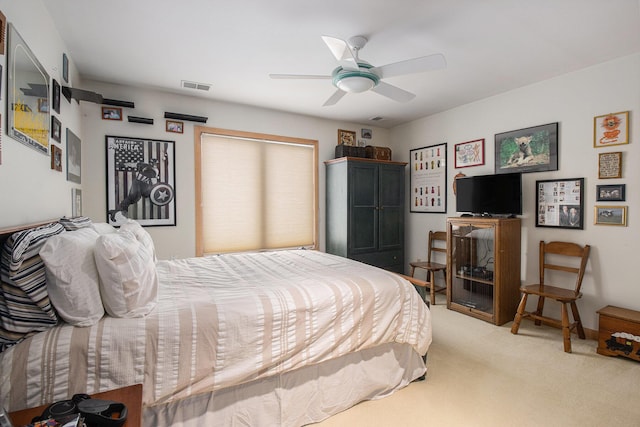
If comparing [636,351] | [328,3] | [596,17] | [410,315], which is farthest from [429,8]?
[636,351]

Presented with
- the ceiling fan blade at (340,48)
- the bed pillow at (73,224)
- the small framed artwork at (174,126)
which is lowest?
the bed pillow at (73,224)

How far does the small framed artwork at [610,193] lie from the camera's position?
2.81m

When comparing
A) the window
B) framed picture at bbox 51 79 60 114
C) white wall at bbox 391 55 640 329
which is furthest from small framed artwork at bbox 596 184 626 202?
framed picture at bbox 51 79 60 114

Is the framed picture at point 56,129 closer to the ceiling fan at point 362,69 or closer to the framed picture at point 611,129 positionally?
the ceiling fan at point 362,69

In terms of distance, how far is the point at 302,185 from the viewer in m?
4.57

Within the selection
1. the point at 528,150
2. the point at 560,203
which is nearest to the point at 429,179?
the point at 528,150

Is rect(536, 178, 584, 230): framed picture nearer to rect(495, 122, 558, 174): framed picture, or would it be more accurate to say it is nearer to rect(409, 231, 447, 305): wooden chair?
rect(495, 122, 558, 174): framed picture

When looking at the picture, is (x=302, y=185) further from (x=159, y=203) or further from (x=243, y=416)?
(x=243, y=416)

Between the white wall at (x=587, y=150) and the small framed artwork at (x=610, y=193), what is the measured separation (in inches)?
1.5

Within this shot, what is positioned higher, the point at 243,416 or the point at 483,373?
the point at 243,416

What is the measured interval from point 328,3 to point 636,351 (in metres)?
3.60

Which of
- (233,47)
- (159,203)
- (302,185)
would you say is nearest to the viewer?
(233,47)

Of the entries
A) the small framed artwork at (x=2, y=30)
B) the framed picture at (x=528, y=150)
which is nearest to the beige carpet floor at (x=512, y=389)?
the framed picture at (x=528, y=150)

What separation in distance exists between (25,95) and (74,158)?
126cm
